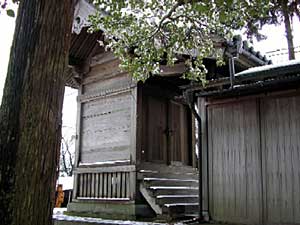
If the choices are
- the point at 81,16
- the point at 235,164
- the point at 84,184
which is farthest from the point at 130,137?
the point at 81,16

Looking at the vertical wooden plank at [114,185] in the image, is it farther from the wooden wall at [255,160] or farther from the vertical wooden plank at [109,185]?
the wooden wall at [255,160]

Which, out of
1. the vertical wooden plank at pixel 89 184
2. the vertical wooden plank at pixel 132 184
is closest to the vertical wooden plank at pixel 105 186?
the vertical wooden plank at pixel 89 184

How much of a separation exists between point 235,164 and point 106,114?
375 centimetres

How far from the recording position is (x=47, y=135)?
7.39ft

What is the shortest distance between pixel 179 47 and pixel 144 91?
2.29 meters

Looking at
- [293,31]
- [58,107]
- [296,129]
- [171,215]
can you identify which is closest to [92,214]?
[171,215]

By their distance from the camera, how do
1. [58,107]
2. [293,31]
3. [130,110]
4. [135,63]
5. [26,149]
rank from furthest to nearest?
[130,110] → [135,63] → [293,31] → [58,107] → [26,149]

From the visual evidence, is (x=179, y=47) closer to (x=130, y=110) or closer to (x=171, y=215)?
(x=130, y=110)

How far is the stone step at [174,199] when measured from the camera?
25.3 feet

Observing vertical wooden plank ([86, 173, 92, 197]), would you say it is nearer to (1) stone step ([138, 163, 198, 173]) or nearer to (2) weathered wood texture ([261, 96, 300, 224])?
(1) stone step ([138, 163, 198, 173])

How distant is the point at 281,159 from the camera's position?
6.07 metres

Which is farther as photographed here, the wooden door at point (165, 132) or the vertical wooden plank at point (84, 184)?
the vertical wooden plank at point (84, 184)

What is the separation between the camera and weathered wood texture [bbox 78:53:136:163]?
8547 millimetres

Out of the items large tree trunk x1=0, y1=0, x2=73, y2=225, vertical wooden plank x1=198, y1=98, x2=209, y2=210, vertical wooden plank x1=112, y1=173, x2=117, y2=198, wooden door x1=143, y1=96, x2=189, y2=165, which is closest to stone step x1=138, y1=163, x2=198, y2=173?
wooden door x1=143, y1=96, x2=189, y2=165
